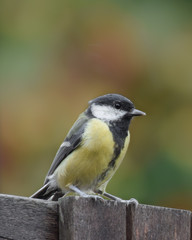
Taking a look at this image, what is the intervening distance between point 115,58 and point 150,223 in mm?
2222

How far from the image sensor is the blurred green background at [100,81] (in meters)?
3.71

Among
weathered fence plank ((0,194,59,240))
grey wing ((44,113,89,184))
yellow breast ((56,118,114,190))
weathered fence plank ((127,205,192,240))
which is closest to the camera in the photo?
weathered fence plank ((0,194,59,240))

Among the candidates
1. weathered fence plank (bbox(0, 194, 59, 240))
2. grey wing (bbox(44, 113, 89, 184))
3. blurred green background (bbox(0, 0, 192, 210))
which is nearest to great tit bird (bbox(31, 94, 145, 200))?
grey wing (bbox(44, 113, 89, 184))

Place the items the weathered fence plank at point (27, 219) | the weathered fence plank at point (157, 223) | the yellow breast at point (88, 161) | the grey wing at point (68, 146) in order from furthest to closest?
the grey wing at point (68, 146) → the yellow breast at point (88, 161) → the weathered fence plank at point (157, 223) → the weathered fence plank at point (27, 219)

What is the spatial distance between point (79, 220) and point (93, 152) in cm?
120

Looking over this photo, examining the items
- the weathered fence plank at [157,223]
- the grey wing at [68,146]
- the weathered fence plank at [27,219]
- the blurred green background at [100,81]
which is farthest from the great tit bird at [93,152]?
the weathered fence plank at [27,219]

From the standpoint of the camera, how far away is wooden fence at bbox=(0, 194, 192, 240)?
1723 millimetres

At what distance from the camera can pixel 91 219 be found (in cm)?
181

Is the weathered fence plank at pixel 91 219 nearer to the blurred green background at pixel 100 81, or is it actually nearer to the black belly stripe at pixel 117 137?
the black belly stripe at pixel 117 137

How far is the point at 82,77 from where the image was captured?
3.94m

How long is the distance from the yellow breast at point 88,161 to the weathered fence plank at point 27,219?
45.7 inches

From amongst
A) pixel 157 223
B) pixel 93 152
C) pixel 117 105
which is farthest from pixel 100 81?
pixel 157 223

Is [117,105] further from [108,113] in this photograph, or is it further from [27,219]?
[27,219]

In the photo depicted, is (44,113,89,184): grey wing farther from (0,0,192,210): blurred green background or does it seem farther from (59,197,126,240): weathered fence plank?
(59,197,126,240): weathered fence plank
